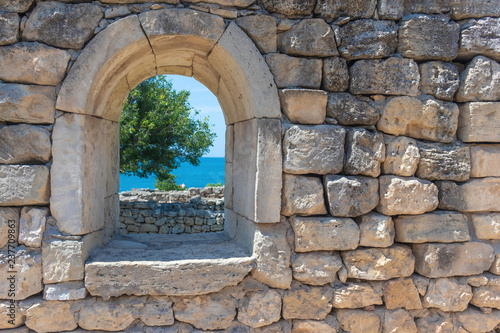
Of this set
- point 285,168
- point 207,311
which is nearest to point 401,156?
point 285,168

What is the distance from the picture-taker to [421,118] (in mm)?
3133

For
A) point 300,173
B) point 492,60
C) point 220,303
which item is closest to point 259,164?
point 300,173

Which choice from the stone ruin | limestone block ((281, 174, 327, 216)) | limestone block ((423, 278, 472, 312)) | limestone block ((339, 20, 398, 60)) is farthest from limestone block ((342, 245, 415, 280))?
limestone block ((339, 20, 398, 60))

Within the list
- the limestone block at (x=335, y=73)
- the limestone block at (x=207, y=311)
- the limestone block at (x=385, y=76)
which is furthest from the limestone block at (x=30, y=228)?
the limestone block at (x=385, y=76)

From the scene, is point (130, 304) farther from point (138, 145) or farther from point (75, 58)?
point (138, 145)

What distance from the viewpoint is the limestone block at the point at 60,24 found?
273cm

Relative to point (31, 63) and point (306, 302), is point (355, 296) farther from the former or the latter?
point (31, 63)

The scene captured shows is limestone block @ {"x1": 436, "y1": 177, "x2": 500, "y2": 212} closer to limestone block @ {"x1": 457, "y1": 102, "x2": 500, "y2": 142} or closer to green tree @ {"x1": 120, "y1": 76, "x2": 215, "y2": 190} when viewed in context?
limestone block @ {"x1": 457, "y1": 102, "x2": 500, "y2": 142}

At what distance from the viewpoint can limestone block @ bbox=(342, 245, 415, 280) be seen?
10.1 feet

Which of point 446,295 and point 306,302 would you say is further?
point 446,295

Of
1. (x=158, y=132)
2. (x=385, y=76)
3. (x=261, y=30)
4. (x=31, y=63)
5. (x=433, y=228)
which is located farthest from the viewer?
(x=158, y=132)

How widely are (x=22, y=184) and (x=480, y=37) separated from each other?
155 inches

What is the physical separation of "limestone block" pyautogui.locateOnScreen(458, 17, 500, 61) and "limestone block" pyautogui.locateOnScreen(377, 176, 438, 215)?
122 centimetres

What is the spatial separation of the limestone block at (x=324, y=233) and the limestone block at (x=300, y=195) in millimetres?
85
